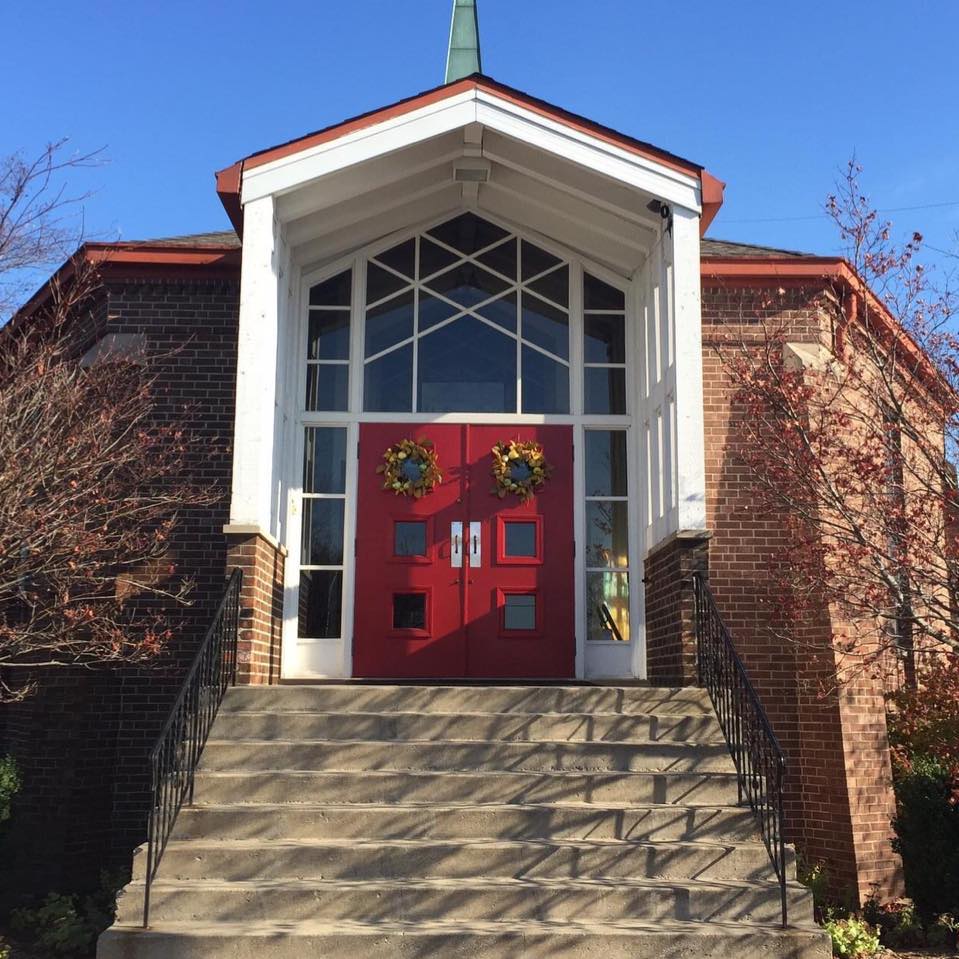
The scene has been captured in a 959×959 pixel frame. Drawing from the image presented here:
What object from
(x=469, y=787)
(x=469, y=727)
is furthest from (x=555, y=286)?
(x=469, y=787)

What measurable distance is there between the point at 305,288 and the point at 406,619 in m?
3.15

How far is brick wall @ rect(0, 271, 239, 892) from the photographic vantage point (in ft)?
28.4

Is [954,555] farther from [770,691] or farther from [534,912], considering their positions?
[534,912]

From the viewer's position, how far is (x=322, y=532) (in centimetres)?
953

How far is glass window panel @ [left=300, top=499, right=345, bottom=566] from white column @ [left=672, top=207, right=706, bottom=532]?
3.14 metres

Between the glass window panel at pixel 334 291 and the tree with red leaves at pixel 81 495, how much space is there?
1.59m

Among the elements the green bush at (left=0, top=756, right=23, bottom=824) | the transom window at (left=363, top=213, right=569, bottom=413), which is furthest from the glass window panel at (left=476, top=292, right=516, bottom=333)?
the green bush at (left=0, top=756, right=23, bottom=824)

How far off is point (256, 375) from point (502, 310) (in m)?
2.88

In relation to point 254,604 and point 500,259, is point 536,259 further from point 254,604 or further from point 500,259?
point 254,604

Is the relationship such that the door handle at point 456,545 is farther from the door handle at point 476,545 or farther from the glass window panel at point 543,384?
the glass window panel at point 543,384

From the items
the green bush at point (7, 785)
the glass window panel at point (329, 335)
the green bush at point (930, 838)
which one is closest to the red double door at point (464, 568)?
the glass window panel at point (329, 335)

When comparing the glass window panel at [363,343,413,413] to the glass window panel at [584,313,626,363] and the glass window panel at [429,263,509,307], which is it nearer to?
the glass window panel at [429,263,509,307]

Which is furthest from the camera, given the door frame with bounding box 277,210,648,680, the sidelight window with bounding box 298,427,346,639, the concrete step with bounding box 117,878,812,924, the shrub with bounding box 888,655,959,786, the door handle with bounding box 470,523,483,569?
the door handle with bounding box 470,523,483,569

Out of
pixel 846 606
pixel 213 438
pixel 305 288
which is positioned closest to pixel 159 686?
pixel 213 438
